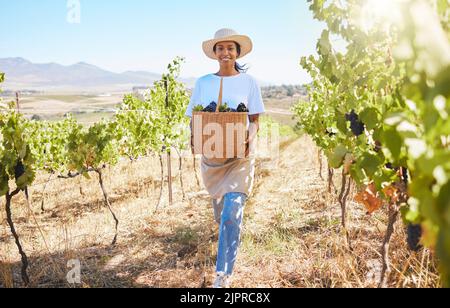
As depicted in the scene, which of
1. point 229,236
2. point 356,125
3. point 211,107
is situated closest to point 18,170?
point 211,107

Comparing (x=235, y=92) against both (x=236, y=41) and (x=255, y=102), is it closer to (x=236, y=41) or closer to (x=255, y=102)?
(x=255, y=102)

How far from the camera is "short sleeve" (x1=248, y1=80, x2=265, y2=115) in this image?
118 inches

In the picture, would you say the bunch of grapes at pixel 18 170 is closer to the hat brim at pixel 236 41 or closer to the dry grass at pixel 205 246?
the dry grass at pixel 205 246

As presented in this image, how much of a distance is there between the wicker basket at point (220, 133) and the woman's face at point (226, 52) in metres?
0.44

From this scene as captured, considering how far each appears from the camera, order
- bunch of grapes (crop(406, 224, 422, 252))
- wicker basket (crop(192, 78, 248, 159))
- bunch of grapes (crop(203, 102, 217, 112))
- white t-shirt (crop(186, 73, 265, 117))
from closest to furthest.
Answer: bunch of grapes (crop(406, 224, 422, 252)), wicker basket (crop(192, 78, 248, 159)), bunch of grapes (crop(203, 102, 217, 112)), white t-shirt (crop(186, 73, 265, 117))

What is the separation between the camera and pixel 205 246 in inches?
151

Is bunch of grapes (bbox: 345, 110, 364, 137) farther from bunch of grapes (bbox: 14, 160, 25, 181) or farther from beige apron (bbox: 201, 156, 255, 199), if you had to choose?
bunch of grapes (bbox: 14, 160, 25, 181)

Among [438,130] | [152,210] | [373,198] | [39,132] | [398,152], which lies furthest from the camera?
[39,132]

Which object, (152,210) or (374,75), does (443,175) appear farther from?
(152,210)

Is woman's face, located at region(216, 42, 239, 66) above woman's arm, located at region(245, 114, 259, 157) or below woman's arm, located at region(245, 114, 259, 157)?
above

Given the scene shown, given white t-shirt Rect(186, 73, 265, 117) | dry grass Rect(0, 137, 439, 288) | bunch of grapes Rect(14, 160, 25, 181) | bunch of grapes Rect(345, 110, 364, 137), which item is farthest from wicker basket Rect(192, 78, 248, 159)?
bunch of grapes Rect(14, 160, 25, 181)

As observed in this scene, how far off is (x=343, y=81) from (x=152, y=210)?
419 centimetres

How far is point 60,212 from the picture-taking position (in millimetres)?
6660

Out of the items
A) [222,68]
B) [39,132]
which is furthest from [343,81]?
[39,132]
